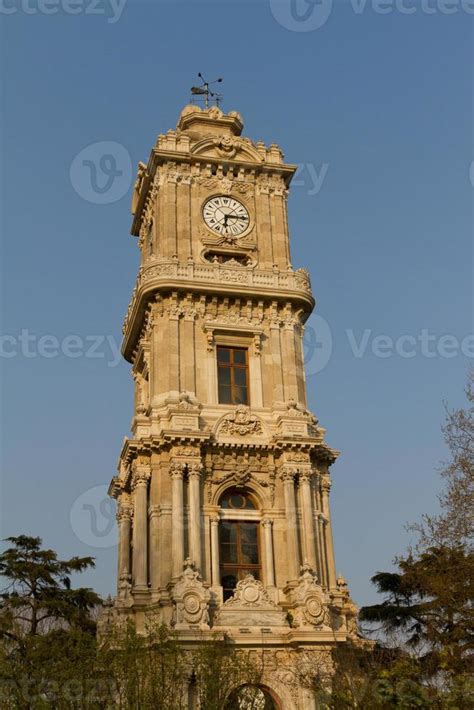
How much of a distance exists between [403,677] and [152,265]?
2092 cm

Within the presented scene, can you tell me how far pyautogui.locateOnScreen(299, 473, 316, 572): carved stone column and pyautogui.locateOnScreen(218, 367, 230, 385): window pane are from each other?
492 centimetres

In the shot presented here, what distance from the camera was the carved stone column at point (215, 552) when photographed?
3406 centimetres

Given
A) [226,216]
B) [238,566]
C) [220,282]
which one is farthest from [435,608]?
[226,216]

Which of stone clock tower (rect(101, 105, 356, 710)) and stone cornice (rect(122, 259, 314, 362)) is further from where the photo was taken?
stone cornice (rect(122, 259, 314, 362))

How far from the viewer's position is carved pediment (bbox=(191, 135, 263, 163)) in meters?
42.4

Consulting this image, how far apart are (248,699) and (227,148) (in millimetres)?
25172

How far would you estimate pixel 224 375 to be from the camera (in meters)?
38.2

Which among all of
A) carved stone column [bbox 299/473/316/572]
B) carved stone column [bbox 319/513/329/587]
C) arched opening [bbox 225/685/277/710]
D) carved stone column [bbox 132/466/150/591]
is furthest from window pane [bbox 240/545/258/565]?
arched opening [bbox 225/685/277/710]

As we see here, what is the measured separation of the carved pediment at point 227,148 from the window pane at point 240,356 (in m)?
9.29

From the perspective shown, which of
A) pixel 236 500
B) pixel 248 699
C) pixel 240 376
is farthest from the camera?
pixel 240 376

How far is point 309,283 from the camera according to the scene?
40781mm

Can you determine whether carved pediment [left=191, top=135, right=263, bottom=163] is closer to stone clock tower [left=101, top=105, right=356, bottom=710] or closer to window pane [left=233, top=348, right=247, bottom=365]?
stone clock tower [left=101, top=105, right=356, bottom=710]

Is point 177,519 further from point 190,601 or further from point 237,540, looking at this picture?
point 190,601

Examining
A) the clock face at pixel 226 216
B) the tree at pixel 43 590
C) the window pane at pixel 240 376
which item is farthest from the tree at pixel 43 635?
the clock face at pixel 226 216
